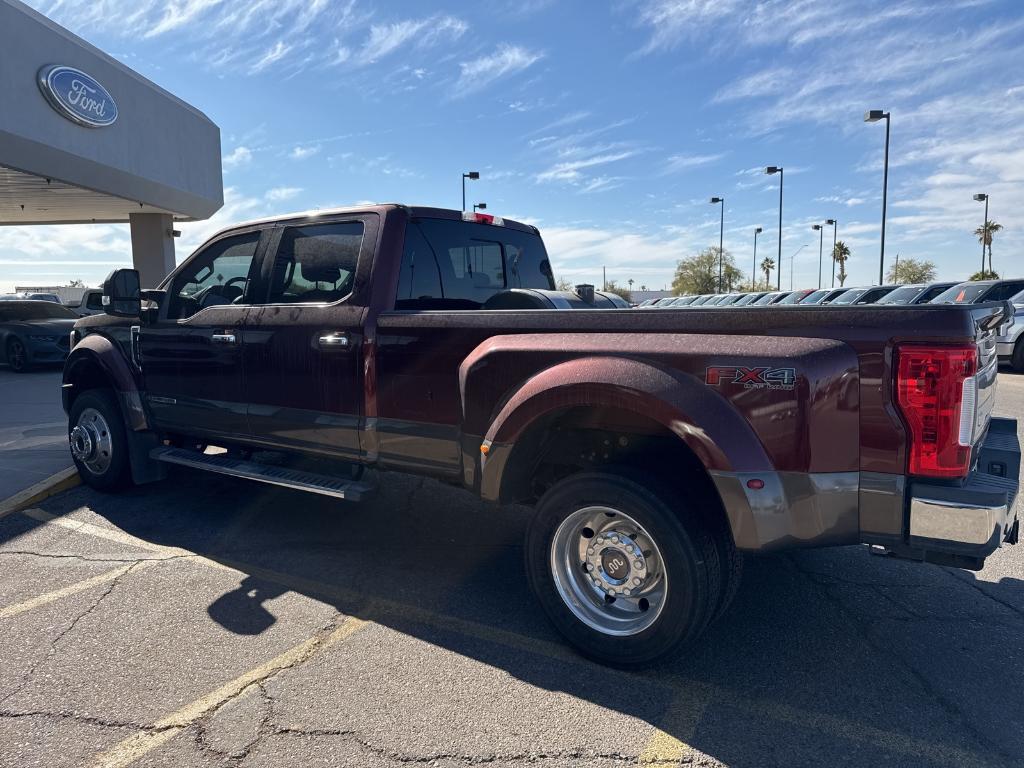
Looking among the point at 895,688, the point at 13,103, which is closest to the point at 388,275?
the point at 895,688

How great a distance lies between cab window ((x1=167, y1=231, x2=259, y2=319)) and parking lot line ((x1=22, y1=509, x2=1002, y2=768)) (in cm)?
179

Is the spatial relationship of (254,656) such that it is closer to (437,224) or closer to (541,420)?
(541,420)

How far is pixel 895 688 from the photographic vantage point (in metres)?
2.78

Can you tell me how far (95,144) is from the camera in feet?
55.8

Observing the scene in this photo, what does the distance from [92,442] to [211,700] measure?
3450 millimetres

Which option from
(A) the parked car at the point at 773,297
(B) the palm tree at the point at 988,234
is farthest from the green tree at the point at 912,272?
(A) the parked car at the point at 773,297

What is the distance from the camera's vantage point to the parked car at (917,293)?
15930 millimetres

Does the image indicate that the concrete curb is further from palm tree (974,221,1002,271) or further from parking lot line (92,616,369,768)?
palm tree (974,221,1002,271)

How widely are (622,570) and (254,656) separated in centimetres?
164

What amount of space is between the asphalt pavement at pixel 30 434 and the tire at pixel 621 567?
4623 mm

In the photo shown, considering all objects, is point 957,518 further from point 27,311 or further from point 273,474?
point 27,311

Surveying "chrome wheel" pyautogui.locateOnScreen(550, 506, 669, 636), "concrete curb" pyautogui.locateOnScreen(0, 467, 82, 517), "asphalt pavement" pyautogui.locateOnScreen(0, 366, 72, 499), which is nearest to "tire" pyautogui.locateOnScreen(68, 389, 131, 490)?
"concrete curb" pyautogui.locateOnScreen(0, 467, 82, 517)

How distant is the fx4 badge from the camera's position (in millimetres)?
2434

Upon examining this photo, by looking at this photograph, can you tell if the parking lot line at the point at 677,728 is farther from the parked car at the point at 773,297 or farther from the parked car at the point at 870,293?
the parked car at the point at 773,297
